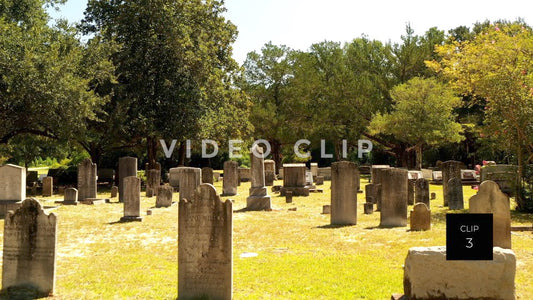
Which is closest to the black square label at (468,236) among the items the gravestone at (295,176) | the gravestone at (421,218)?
the gravestone at (421,218)

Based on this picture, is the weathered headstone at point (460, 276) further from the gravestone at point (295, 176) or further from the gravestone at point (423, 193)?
the gravestone at point (295, 176)

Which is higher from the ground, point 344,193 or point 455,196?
point 344,193

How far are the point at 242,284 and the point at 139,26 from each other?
83.2ft

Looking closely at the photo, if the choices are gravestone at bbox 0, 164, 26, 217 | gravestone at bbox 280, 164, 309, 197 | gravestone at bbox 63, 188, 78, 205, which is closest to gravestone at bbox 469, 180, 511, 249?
gravestone at bbox 0, 164, 26, 217

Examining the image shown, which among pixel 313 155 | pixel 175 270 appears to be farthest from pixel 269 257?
pixel 313 155

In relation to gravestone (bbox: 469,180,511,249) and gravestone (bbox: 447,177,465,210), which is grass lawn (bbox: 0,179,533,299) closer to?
gravestone (bbox: 469,180,511,249)

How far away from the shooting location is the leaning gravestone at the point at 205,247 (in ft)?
24.7

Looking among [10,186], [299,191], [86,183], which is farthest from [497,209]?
[86,183]

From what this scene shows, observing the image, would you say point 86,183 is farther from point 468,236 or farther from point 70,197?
point 468,236

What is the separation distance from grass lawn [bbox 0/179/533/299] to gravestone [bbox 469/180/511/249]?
19.8 inches

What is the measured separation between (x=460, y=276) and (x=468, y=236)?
3.09 feet

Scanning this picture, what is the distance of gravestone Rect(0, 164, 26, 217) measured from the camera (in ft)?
56.4

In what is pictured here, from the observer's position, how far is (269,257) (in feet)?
35.0

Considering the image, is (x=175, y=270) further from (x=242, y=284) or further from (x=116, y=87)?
(x=116, y=87)
